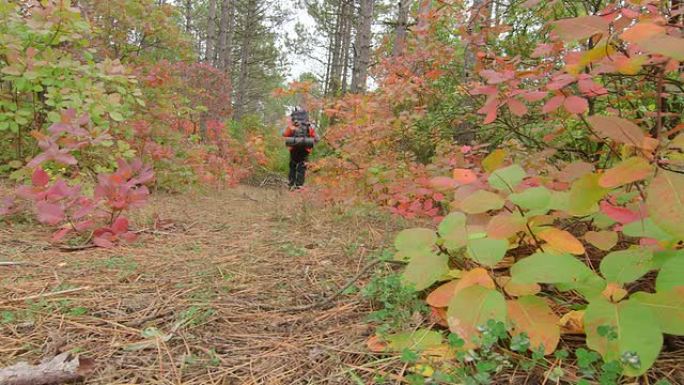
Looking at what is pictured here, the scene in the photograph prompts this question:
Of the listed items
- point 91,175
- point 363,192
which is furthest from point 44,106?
point 363,192

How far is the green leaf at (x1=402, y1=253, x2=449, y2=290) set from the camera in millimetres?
1382

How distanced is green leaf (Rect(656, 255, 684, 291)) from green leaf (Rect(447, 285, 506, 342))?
352 millimetres

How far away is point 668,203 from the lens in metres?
0.93

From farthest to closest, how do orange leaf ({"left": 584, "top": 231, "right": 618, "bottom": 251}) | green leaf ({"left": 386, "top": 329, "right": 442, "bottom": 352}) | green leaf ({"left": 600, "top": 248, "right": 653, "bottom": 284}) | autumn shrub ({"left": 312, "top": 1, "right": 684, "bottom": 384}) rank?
orange leaf ({"left": 584, "top": 231, "right": 618, "bottom": 251}), green leaf ({"left": 386, "top": 329, "right": 442, "bottom": 352}), green leaf ({"left": 600, "top": 248, "right": 653, "bottom": 284}), autumn shrub ({"left": 312, "top": 1, "right": 684, "bottom": 384})

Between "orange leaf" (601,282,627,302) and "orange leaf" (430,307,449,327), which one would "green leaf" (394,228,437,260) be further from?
"orange leaf" (601,282,627,302)

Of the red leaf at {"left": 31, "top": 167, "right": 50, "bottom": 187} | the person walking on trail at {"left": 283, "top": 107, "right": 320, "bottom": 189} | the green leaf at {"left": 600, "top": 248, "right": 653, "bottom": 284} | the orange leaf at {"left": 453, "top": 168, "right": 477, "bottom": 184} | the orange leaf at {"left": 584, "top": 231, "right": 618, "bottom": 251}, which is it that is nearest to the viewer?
the green leaf at {"left": 600, "top": 248, "right": 653, "bottom": 284}

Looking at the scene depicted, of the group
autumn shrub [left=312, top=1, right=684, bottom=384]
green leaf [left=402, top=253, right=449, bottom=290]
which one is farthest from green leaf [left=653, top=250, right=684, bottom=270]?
green leaf [left=402, top=253, right=449, bottom=290]

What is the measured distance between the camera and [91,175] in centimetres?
421

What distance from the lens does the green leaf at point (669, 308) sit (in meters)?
1.00

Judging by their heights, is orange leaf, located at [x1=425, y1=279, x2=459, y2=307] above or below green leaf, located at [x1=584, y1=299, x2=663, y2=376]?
below

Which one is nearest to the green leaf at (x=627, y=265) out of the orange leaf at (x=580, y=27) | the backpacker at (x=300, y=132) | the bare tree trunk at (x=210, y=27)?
the orange leaf at (x=580, y=27)

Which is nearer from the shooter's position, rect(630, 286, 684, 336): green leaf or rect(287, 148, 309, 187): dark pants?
rect(630, 286, 684, 336): green leaf

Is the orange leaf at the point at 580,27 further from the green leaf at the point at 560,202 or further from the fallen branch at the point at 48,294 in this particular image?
the fallen branch at the point at 48,294

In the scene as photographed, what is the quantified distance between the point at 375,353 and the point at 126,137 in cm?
462
